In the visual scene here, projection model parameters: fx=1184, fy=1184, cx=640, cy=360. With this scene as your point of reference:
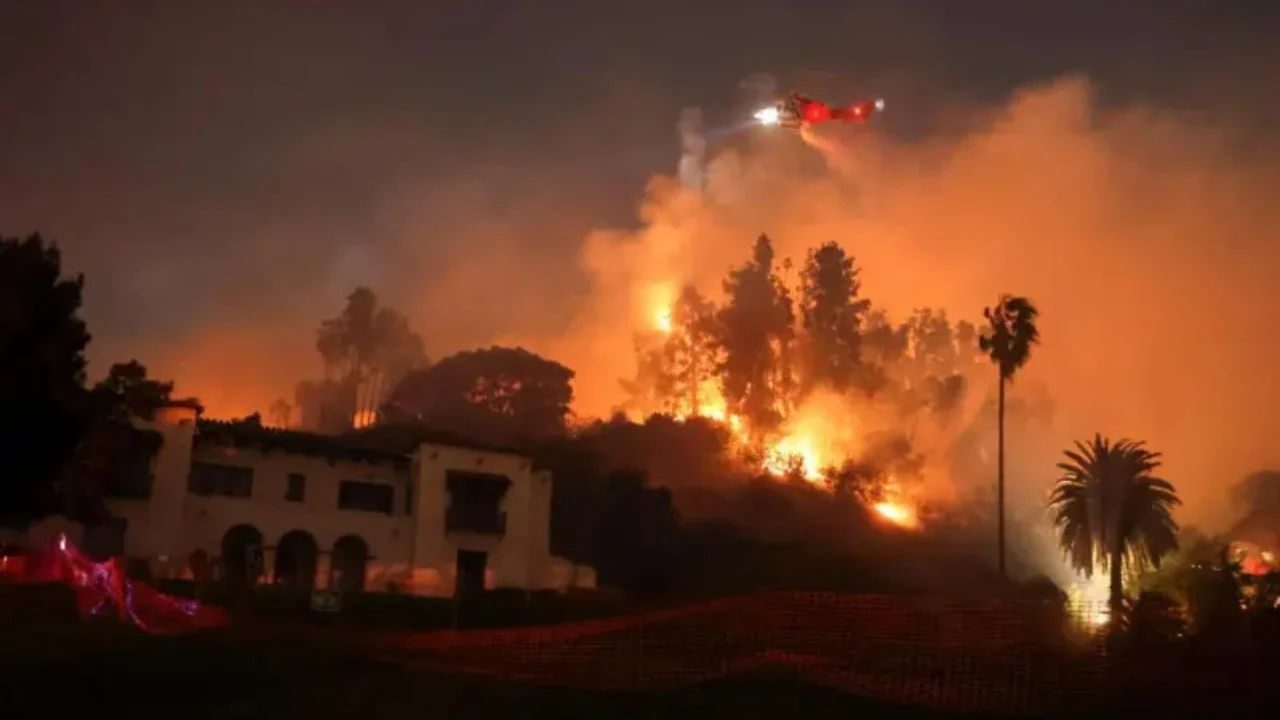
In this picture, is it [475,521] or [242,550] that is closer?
[242,550]

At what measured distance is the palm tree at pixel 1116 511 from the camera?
6062cm

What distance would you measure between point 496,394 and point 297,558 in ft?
128

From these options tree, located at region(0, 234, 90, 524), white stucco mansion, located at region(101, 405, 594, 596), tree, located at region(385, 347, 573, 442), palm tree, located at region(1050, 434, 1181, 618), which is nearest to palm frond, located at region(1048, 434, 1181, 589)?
palm tree, located at region(1050, 434, 1181, 618)

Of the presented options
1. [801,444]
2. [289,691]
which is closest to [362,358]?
[801,444]

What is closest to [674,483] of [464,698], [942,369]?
[942,369]

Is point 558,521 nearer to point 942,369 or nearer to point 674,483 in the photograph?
point 674,483

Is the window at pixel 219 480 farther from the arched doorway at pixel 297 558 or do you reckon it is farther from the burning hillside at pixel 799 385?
the burning hillside at pixel 799 385

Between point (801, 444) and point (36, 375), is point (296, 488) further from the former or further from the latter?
point (801, 444)

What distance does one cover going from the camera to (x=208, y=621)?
31984mm

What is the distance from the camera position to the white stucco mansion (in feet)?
158

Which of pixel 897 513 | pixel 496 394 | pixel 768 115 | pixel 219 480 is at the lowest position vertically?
pixel 219 480

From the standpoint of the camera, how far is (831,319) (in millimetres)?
105875

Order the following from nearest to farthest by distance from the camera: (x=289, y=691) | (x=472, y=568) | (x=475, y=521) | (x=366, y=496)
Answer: (x=289, y=691)
(x=366, y=496)
(x=475, y=521)
(x=472, y=568)

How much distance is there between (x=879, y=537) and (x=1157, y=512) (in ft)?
86.7
